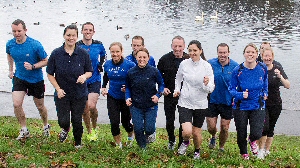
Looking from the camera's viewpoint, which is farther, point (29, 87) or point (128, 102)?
point (29, 87)

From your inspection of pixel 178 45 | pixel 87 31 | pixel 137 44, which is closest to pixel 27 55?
pixel 87 31

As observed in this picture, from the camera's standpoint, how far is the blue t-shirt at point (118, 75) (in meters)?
8.18

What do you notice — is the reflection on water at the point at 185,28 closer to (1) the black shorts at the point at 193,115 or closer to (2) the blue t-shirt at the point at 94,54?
(2) the blue t-shirt at the point at 94,54

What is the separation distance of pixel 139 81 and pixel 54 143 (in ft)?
7.32

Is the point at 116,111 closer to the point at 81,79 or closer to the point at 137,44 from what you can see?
the point at 81,79

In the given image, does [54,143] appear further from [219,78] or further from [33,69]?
[219,78]

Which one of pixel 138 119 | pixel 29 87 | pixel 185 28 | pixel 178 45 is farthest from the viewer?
pixel 185 28

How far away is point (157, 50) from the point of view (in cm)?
3005

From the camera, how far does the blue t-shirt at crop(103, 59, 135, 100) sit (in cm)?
818

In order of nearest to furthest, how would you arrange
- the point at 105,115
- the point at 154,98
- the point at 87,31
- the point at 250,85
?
the point at 250,85 < the point at 154,98 < the point at 87,31 < the point at 105,115

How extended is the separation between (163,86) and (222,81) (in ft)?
4.12

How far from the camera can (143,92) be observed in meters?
7.91

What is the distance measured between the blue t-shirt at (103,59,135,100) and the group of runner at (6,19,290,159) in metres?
0.02

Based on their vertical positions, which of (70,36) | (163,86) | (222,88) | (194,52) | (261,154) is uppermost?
(70,36)
